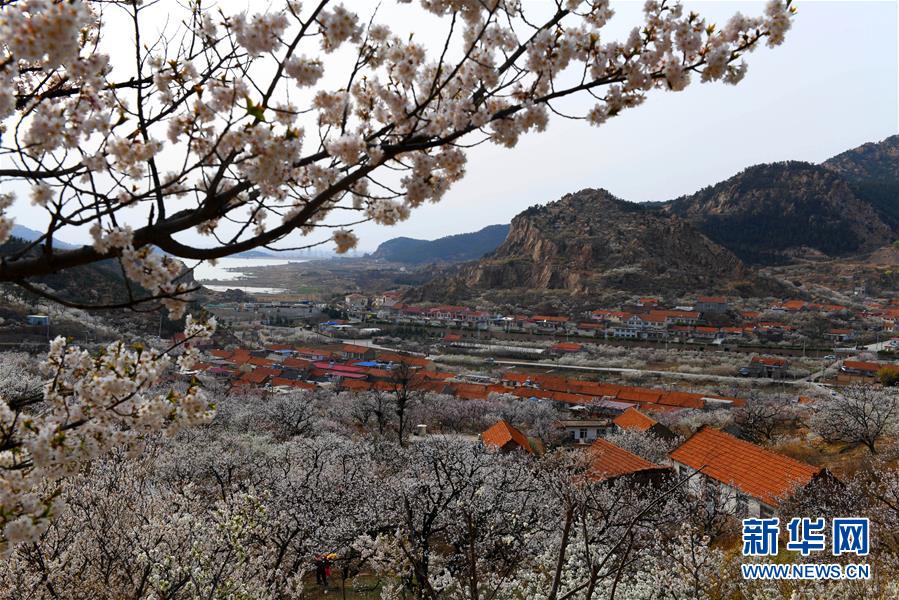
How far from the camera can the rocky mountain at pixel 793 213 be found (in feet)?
374

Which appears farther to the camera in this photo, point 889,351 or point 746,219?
point 746,219

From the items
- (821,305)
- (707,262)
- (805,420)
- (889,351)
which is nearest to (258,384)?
(805,420)

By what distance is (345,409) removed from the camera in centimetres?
3008

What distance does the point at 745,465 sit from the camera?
15.9 meters

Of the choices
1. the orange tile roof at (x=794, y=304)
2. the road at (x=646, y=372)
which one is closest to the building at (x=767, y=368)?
the road at (x=646, y=372)

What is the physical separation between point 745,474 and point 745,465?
0.46 metres

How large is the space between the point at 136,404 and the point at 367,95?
1796 millimetres

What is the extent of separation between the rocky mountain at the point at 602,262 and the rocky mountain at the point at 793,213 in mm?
18068

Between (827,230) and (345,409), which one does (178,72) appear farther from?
(827,230)

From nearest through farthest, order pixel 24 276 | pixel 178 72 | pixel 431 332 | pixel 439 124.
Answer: pixel 24 276, pixel 439 124, pixel 178 72, pixel 431 332

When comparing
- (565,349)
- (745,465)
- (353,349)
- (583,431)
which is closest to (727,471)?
(745,465)

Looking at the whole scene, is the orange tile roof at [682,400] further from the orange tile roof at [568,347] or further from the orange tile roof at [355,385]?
the orange tile roof at [568,347]

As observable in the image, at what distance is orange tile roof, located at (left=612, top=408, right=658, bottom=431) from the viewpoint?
2647 centimetres

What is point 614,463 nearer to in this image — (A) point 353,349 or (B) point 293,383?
(B) point 293,383
